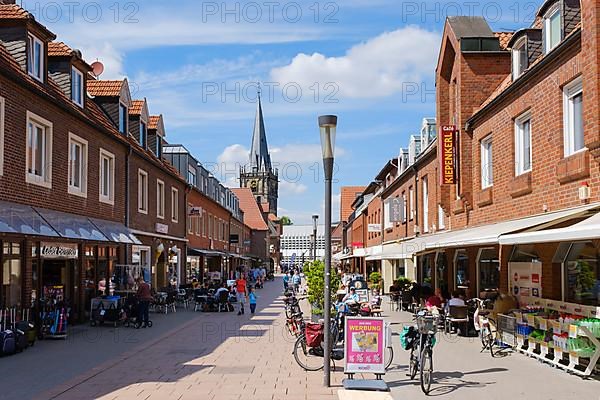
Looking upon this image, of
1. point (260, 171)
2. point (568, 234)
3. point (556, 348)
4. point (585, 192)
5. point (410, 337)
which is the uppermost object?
point (260, 171)

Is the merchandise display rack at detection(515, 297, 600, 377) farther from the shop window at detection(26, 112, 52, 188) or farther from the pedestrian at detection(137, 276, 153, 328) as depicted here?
the shop window at detection(26, 112, 52, 188)

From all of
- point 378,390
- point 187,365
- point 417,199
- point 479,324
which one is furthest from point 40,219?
point 417,199

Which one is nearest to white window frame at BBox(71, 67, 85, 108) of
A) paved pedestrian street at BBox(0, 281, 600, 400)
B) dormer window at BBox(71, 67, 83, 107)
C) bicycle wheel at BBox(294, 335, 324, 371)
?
dormer window at BBox(71, 67, 83, 107)

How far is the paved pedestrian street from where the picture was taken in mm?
9930

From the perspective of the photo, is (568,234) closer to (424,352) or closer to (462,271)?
(424,352)

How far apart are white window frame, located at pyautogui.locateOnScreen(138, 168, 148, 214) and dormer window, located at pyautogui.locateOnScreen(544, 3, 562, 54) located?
52.7 ft

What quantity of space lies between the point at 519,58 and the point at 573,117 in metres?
4.00

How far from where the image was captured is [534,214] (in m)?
14.7

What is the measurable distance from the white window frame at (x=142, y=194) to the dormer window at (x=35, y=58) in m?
9.13

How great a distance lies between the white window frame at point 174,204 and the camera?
32594mm

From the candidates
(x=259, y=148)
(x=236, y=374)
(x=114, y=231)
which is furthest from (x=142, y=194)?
(x=259, y=148)

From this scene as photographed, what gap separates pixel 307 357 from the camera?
13305 millimetres

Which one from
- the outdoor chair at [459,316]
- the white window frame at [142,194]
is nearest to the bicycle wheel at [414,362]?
the outdoor chair at [459,316]

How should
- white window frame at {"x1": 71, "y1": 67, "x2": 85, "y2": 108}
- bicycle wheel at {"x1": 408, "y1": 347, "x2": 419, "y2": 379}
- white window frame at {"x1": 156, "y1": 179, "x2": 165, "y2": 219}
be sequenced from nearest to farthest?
bicycle wheel at {"x1": 408, "y1": 347, "x2": 419, "y2": 379}, white window frame at {"x1": 71, "y1": 67, "x2": 85, "y2": 108}, white window frame at {"x1": 156, "y1": 179, "x2": 165, "y2": 219}
